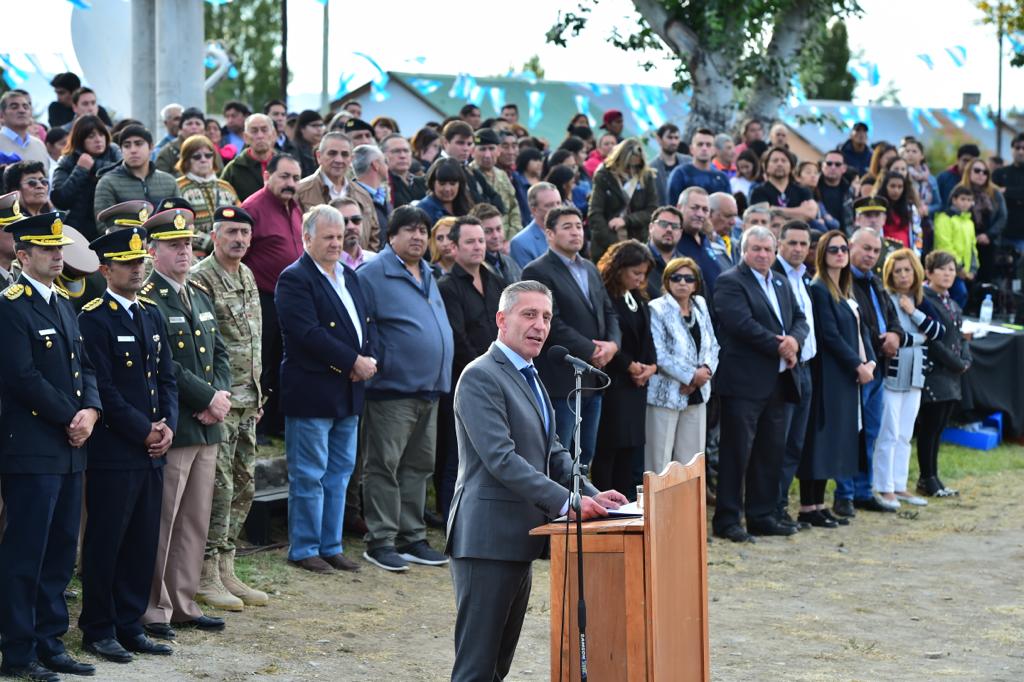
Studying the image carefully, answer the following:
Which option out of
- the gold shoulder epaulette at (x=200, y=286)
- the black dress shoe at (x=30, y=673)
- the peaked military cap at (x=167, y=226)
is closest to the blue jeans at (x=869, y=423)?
the gold shoulder epaulette at (x=200, y=286)

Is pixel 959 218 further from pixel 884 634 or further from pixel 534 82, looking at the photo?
pixel 534 82

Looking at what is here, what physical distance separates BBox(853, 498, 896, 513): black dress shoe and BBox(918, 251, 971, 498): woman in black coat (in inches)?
34.8

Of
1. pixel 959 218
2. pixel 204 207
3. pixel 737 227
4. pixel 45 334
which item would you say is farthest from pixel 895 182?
pixel 45 334

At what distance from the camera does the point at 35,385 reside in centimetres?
671

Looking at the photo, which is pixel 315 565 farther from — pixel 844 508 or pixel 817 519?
pixel 844 508

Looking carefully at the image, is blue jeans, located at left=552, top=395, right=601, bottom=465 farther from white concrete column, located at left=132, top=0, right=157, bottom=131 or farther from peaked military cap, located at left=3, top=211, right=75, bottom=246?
white concrete column, located at left=132, top=0, right=157, bottom=131

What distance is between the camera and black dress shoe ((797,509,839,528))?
12.1m

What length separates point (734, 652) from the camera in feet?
27.0

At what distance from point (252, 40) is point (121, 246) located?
219ft

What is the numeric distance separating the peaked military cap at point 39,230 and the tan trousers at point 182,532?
1.48m

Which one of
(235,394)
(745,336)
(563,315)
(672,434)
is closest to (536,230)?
(563,315)

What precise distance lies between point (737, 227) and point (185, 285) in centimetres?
750

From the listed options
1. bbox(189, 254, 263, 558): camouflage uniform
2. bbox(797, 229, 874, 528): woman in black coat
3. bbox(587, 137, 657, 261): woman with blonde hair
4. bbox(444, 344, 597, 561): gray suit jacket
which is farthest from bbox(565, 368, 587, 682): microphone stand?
bbox(587, 137, 657, 261): woman with blonde hair

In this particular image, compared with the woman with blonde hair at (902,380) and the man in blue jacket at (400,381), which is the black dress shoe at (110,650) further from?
the woman with blonde hair at (902,380)
